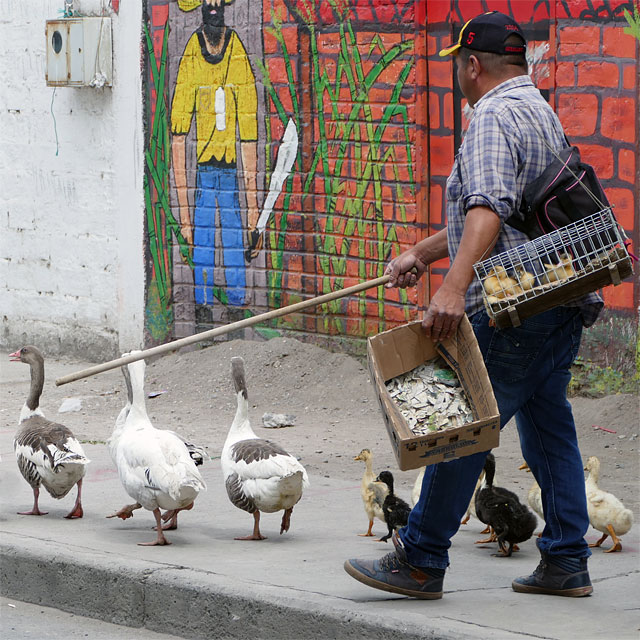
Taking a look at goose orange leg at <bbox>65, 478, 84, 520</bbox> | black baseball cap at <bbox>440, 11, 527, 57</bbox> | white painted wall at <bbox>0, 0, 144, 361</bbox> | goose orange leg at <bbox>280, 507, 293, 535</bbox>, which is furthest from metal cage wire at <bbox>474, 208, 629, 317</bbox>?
white painted wall at <bbox>0, 0, 144, 361</bbox>

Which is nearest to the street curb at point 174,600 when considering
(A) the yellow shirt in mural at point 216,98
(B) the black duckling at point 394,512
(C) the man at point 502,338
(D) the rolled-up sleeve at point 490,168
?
(C) the man at point 502,338

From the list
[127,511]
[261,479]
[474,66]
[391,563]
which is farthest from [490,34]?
[127,511]

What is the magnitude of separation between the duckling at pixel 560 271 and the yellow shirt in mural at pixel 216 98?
7358 mm

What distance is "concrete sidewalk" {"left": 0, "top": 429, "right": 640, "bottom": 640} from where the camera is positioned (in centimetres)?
467

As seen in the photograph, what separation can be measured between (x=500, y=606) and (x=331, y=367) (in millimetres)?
6209

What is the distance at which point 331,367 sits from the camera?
1098cm

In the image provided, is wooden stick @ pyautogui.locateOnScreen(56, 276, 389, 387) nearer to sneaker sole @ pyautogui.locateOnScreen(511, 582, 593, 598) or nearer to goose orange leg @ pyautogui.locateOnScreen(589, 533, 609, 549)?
sneaker sole @ pyautogui.locateOnScreen(511, 582, 593, 598)

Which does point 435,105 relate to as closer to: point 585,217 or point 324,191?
point 324,191

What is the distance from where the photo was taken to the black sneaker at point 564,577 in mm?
4934

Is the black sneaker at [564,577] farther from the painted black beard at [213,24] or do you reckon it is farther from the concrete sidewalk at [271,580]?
the painted black beard at [213,24]

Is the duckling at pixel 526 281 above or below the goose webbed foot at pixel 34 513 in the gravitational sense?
above

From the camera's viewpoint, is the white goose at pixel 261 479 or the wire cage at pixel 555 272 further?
the white goose at pixel 261 479

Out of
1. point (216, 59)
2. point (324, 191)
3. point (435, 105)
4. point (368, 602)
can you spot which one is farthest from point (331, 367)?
point (368, 602)

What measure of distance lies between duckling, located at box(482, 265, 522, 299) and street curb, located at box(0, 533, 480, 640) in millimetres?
1194
